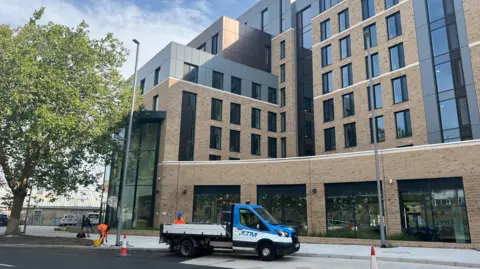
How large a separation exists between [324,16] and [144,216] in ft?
82.1

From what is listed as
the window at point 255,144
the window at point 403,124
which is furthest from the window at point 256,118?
the window at point 403,124

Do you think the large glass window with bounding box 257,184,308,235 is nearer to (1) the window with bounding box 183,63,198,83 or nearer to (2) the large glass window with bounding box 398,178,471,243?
(2) the large glass window with bounding box 398,178,471,243

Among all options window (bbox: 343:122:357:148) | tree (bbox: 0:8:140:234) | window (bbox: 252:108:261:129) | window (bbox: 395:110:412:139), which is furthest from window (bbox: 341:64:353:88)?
tree (bbox: 0:8:140:234)

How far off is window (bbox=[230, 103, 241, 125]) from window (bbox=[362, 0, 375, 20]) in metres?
13.7

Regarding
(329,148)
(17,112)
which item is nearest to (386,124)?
(329,148)

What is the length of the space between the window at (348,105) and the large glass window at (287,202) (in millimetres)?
10610

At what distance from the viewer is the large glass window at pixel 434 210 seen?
18.5 m

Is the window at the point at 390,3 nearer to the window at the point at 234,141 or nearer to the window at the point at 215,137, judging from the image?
the window at the point at 234,141

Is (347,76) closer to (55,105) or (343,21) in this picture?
(343,21)

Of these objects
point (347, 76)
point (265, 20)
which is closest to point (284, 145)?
point (347, 76)

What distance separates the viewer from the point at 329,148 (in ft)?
105

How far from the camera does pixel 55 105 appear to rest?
19797 mm

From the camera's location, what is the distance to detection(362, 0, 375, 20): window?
3189 centimetres

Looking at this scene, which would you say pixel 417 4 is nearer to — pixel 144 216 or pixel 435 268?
pixel 435 268
